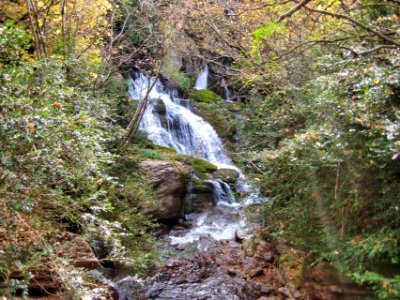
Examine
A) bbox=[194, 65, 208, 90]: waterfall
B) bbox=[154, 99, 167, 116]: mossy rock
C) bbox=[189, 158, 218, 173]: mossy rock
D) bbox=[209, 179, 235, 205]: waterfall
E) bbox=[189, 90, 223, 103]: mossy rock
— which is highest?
bbox=[194, 65, 208, 90]: waterfall

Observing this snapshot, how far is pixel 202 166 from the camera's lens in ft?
48.5

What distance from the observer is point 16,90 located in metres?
3.92

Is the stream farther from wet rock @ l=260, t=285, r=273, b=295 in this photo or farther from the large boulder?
the large boulder

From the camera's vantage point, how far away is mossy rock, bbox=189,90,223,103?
63.7 ft

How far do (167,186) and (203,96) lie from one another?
9549 mm

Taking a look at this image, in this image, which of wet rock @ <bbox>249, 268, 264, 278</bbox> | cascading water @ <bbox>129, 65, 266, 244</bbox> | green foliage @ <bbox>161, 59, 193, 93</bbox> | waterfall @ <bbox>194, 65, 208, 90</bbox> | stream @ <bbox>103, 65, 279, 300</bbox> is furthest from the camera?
waterfall @ <bbox>194, 65, 208, 90</bbox>

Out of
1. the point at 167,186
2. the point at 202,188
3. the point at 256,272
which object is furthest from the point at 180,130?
the point at 256,272

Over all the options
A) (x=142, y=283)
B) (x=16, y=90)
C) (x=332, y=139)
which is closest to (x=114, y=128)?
(x=142, y=283)

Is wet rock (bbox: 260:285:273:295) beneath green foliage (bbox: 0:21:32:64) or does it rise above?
beneath

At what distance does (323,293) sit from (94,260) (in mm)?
3371

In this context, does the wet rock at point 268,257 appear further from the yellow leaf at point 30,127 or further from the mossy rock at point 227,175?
the mossy rock at point 227,175

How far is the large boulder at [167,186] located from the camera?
10.8 meters

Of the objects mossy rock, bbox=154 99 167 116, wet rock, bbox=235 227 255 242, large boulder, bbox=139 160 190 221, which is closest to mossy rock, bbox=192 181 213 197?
large boulder, bbox=139 160 190 221

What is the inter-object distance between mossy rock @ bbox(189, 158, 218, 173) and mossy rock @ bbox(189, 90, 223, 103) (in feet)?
17.1
